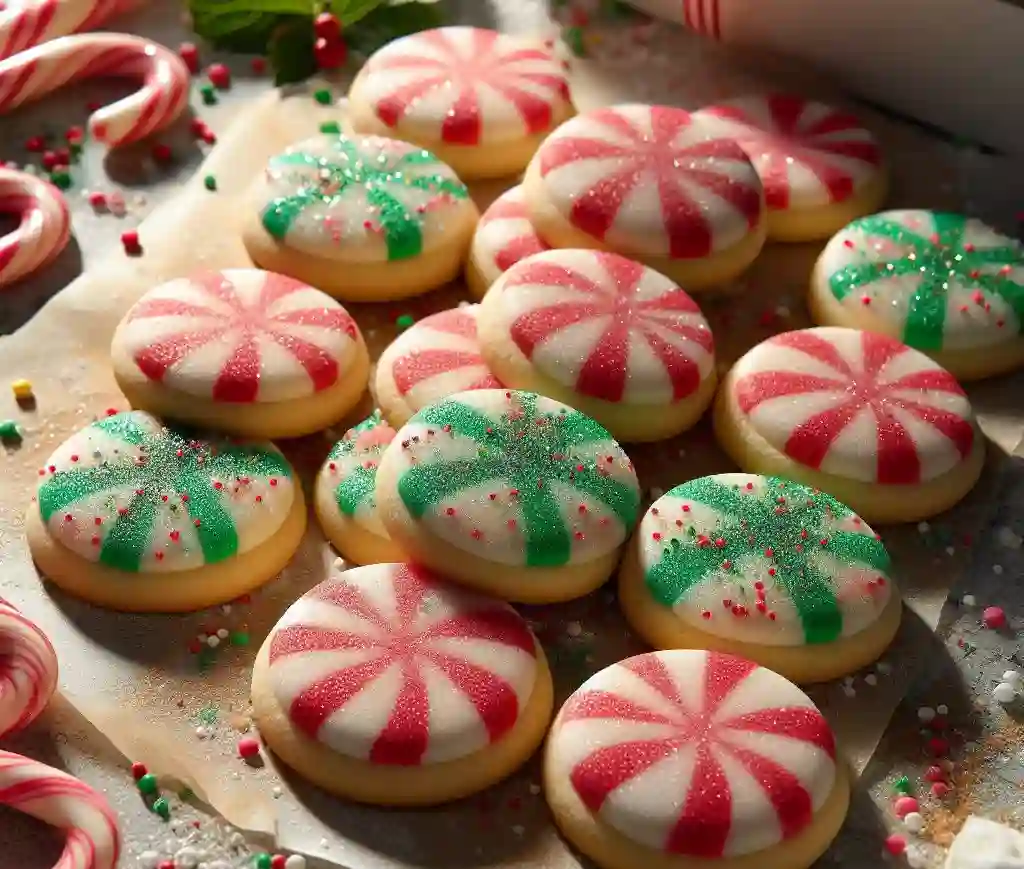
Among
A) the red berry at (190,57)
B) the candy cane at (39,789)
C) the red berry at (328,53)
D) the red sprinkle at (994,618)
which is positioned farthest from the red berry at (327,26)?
the red sprinkle at (994,618)

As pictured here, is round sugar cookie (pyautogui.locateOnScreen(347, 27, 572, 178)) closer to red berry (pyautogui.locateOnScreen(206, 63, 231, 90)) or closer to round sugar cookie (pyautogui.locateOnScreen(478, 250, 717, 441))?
red berry (pyautogui.locateOnScreen(206, 63, 231, 90))

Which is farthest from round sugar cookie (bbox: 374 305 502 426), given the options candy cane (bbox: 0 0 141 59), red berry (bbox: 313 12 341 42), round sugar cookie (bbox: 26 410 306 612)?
candy cane (bbox: 0 0 141 59)

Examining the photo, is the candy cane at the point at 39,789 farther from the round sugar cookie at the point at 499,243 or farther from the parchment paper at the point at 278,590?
the round sugar cookie at the point at 499,243

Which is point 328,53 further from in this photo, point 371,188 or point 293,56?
point 371,188

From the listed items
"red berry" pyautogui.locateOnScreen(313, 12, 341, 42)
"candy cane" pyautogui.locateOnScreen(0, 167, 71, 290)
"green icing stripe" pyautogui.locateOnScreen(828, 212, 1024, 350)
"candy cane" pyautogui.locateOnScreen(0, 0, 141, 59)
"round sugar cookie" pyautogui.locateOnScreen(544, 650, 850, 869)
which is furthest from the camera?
"red berry" pyautogui.locateOnScreen(313, 12, 341, 42)

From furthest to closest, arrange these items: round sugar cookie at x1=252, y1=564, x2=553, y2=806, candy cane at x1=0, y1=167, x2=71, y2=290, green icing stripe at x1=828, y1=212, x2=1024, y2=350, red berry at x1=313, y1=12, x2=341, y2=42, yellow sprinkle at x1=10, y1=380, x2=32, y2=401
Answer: red berry at x1=313, y1=12, x2=341, y2=42 → candy cane at x1=0, y1=167, x2=71, y2=290 → green icing stripe at x1=828, y1=212, x2=1024, y2=350 → yellow sprinkle at x1=10, y1=380, x2=32, y2=401 → round sugar cookie at x1=252, y1=564, x2=553, y2=806

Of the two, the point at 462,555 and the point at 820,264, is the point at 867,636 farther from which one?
the point at 820,264

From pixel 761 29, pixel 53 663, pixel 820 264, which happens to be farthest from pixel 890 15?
pixel 53 663
